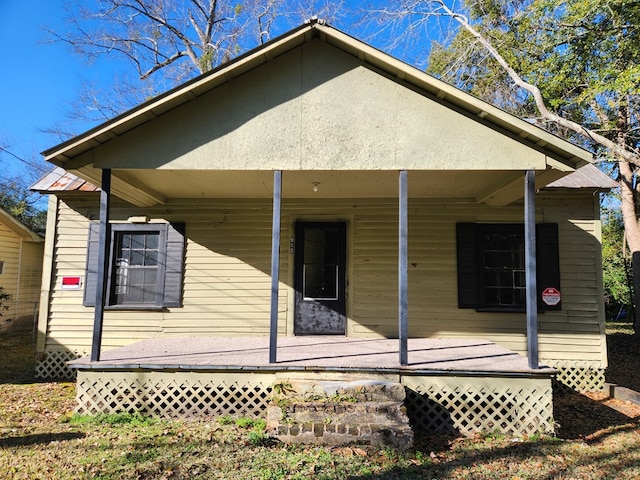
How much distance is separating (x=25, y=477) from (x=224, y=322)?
3.78 metres

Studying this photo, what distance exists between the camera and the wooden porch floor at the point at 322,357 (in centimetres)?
465

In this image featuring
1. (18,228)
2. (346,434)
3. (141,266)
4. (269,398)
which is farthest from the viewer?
(18,228)

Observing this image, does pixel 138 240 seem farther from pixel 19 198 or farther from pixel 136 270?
pixel 19 198

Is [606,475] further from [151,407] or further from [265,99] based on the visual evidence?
[265,99]

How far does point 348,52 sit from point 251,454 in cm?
475

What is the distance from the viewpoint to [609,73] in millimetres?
10031

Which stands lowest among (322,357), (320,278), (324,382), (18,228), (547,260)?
(324,382)

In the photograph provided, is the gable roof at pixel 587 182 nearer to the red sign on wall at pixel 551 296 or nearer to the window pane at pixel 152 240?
the red sign on wall at pixel 551 296

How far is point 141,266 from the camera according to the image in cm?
730

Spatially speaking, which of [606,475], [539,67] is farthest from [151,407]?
[539,67]

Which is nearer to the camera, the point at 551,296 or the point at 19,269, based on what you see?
the point at 551,296

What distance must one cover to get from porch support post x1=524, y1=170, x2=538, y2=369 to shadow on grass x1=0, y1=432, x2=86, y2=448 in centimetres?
517

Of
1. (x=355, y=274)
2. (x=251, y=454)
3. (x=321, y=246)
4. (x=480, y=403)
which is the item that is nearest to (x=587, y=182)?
(x=355, y=274)

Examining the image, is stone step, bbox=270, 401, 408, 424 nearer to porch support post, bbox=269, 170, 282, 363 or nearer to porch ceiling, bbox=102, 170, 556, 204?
porch support post, bbox=269, 170, 282, 363
